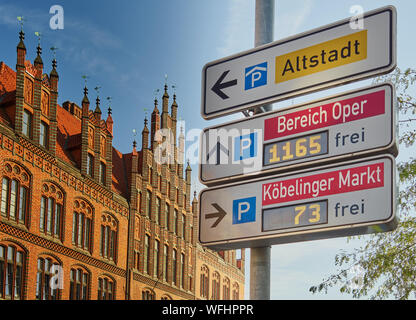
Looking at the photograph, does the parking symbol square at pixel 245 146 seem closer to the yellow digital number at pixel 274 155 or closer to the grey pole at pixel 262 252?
the yellow digital number at pixel 274 155

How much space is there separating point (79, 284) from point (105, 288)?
2.56 meters

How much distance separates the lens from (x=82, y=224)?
32000mm

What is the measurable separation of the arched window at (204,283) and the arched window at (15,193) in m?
21.3

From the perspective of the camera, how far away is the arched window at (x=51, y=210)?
Result: 2878 cm

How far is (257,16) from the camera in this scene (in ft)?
18.2

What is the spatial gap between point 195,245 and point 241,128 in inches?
1593

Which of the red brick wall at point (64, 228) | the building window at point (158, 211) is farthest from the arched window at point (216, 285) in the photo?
the red brick wall at point (64, 228)

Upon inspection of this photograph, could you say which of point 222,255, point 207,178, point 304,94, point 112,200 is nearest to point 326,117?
point 304,94

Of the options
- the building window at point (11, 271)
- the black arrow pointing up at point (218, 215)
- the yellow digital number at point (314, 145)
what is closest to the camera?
the yellow digital number at point (314, 145)

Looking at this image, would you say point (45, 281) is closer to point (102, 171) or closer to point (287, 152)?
point (102, 171)

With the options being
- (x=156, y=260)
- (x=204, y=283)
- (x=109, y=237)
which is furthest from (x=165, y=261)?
(x=204, y=283)

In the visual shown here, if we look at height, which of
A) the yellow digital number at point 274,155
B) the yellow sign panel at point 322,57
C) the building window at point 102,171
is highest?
the building window at point 102,171
